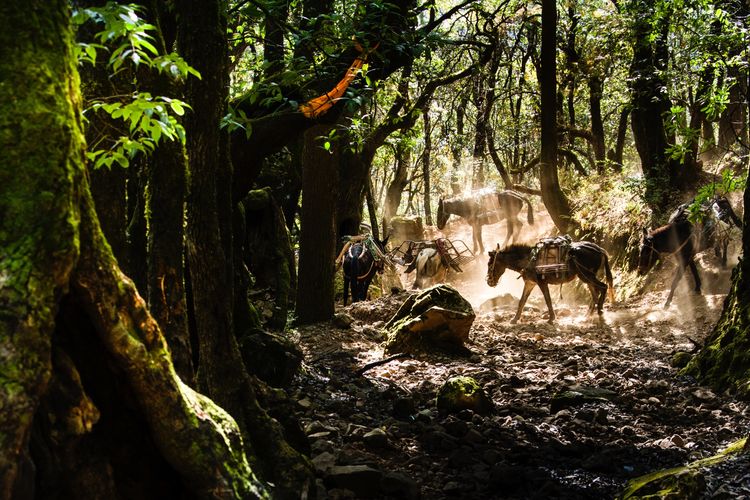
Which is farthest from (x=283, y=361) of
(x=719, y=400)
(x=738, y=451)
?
(x=719, y=400)

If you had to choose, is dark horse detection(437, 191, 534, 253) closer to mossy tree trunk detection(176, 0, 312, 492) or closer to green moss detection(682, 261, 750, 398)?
green moss detection(682, 261, 750, 398)

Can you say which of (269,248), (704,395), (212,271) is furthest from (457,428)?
(269,248)

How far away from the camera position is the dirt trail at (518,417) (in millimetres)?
5570

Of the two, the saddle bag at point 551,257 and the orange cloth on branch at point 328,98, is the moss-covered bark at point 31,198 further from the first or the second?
the saddle bag at point 551,257

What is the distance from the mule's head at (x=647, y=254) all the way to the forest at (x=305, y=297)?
0.29 ft

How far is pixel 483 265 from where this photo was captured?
24.1 m

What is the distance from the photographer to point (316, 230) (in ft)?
38.5

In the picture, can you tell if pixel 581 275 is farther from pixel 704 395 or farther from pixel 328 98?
pixel 328 98

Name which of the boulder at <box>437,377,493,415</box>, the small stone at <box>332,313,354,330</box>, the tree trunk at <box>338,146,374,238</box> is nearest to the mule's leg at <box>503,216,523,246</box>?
the tree trunk at <box>338,146,374,238</box>

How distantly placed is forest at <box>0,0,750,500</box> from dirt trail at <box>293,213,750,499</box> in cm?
4

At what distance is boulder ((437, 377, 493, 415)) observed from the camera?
7.32m

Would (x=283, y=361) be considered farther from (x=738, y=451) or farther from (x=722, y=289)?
(x=722, y=289)

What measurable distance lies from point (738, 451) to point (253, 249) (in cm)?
753

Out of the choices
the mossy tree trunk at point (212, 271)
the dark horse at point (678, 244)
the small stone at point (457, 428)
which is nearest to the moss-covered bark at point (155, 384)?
the mossy tree trunk at point (212, 271)
